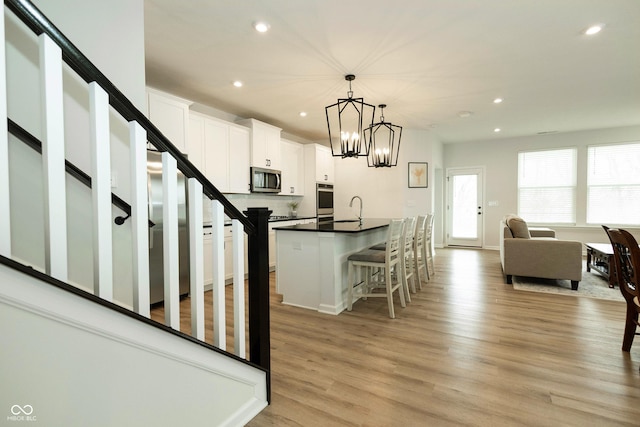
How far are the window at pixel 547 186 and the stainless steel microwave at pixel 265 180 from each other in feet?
18.7

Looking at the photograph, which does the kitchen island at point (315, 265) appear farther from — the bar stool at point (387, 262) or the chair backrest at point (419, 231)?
the chair backrest at point (419, 231)

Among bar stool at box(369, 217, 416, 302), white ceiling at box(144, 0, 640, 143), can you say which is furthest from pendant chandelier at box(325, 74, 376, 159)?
bar stool at box(369, 217, 416, 302)

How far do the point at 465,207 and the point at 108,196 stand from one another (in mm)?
8015

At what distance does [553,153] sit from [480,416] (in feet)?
23.8

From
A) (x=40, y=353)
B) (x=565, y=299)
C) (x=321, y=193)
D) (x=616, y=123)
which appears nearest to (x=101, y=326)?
(x=40, y=353)

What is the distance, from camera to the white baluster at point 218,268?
1.45 metres

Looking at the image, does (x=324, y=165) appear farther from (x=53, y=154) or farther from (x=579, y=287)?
(x=53, y=154)

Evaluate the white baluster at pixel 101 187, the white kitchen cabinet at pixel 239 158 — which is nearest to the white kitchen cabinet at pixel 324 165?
the white kitchen cabinet at pixel 239 158

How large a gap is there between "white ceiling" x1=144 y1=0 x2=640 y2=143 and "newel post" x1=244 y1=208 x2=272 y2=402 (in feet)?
5.60

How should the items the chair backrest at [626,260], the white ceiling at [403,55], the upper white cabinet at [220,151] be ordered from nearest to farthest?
the chair backrest at [626,260], the white ceiling at [403,55], the upper white cabinet at [220,151]

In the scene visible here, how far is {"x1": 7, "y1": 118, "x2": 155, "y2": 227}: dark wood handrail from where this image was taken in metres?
1.35

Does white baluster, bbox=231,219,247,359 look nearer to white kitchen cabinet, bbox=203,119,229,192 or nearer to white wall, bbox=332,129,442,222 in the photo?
white kitchen cabinet, bbox=203,119,229,192

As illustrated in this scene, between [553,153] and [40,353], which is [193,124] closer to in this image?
[40,353]

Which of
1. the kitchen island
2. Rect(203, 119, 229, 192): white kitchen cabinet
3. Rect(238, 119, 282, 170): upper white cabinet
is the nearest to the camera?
the kitchen island
